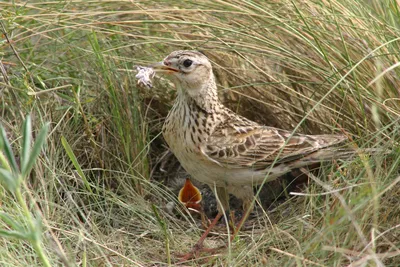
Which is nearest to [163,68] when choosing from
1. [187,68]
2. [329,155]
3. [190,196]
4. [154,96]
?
[187,68]

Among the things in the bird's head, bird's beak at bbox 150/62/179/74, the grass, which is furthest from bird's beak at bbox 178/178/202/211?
bird's beak at bbox 150/62/179/74

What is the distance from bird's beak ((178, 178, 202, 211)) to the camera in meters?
4.41

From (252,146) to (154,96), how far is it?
95 cm

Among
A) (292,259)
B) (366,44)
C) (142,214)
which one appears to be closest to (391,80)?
(366,44)

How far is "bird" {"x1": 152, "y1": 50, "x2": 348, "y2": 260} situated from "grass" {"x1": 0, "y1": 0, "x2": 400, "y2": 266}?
0.17m

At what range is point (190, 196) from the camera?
4.46 m

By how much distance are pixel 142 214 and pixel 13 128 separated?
0.95 metres

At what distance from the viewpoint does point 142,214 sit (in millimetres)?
4219

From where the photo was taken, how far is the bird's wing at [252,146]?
13.2ft

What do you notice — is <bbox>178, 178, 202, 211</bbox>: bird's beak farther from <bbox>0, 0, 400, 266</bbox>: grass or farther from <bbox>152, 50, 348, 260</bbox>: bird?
<bbox>152, 50, 348, 260</bbox>: bird

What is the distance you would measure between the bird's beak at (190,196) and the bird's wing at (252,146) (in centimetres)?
50

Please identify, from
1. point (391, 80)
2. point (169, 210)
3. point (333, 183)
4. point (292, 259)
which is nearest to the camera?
point (292, 259)

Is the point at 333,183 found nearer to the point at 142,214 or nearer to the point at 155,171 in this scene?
the point at 142,214

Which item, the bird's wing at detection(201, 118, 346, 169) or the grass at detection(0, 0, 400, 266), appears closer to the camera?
the grass at detection(0, 0, 400, 266)
